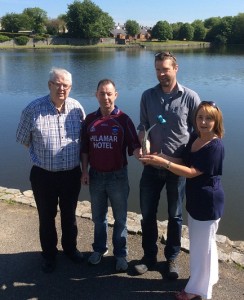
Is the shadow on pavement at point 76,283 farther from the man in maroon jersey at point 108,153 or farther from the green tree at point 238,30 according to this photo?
the green tree at point 238,30

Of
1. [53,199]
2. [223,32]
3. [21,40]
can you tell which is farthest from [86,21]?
[53,199]

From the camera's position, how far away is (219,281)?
3.83 metres

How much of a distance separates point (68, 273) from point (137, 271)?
0.80m

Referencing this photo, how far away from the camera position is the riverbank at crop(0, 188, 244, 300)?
3627mm

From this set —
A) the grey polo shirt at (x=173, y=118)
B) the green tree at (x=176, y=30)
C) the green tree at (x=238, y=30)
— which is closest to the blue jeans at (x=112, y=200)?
the grey polo shirt at (x=173, y=118)

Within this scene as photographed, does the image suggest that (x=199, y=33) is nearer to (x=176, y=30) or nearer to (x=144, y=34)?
(x=176, y=30)

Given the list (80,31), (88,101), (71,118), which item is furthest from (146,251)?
(80,31)

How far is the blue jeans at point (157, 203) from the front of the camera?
3.72 m

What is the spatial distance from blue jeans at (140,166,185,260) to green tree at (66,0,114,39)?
289ft

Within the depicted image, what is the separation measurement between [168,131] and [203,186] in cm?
72

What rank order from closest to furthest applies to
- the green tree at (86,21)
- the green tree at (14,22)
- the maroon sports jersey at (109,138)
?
the maroon sports jersey at (109,138), the green tree at (86,21), the green tree at (14,22)

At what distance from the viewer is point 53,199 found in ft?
12.9

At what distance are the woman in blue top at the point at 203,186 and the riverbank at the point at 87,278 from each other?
Answer: 1.42 ft

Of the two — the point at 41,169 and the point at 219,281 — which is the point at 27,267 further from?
the point at 219,281
